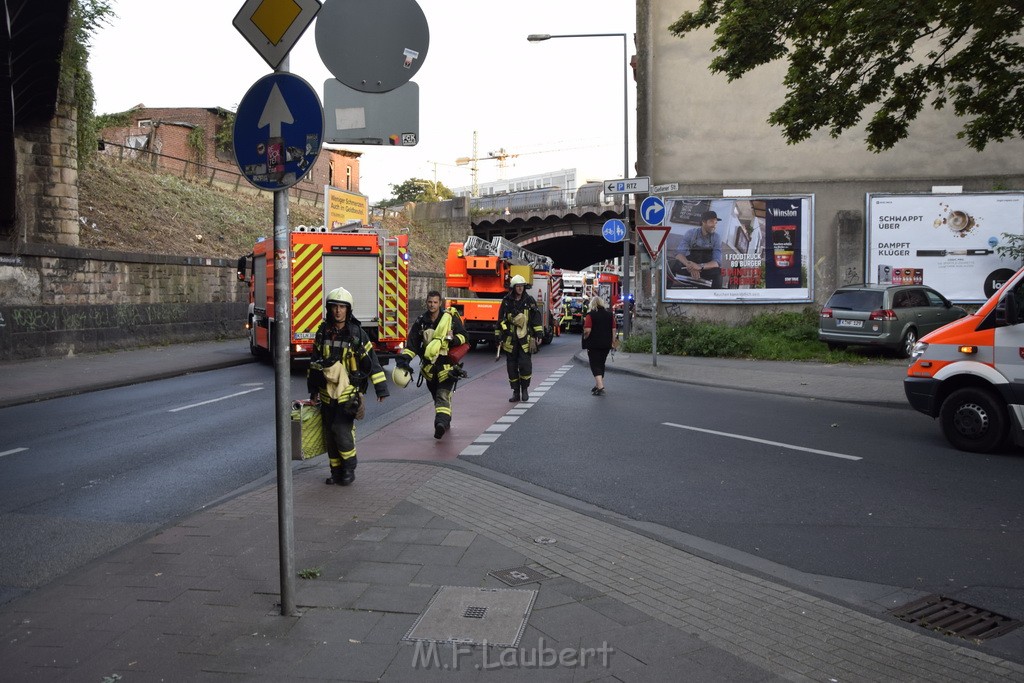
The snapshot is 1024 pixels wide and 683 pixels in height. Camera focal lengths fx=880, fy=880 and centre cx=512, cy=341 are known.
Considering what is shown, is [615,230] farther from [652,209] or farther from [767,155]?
[652,209]

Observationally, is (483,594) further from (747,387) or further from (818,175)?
(818,175)

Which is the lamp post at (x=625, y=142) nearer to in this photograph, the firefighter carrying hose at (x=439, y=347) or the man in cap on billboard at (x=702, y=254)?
the man in cap on billboard at (x=702, y=254)

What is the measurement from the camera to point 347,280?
739 inches

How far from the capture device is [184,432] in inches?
429

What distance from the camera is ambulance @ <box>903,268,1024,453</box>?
28.5 ft

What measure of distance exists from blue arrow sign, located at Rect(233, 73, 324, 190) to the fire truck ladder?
14.8 meters

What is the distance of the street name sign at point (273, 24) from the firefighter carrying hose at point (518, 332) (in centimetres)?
888

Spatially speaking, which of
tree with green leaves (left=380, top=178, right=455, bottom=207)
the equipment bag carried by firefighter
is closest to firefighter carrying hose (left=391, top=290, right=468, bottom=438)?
the equipment bag carried by firefighter

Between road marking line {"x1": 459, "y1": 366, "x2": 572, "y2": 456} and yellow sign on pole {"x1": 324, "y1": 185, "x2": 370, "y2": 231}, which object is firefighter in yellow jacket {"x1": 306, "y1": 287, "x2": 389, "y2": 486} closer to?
road marking line {"x1": 459, "y1": 366, "x2": 572, "y2": 456}

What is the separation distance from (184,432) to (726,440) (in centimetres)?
655

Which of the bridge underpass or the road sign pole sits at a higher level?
the bridge underpass

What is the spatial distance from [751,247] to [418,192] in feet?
257

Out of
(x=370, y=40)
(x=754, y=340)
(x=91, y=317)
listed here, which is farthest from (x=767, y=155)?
(x=370, y=40)

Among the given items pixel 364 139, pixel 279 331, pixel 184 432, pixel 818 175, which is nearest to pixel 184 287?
pixel 184 432
